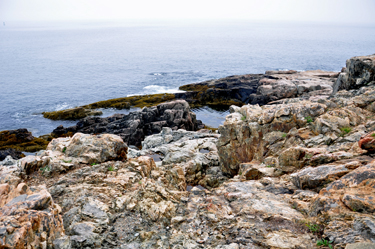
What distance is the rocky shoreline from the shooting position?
808cm

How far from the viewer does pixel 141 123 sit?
45594 mm

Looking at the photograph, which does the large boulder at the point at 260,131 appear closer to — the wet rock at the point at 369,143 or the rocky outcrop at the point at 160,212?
the wet rock at the point at 369,143

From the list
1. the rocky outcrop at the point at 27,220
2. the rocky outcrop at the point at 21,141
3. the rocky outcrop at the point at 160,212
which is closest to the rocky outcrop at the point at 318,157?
the rocky outcrop at the point at 160,212

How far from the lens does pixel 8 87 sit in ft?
265

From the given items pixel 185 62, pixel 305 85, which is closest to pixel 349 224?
pixel 305 85

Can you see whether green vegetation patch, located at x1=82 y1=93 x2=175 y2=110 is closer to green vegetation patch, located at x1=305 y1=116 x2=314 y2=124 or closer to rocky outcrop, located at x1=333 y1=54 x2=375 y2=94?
→ rocky outcrop, located at x1=333 y1=54 x2=375 y2=94

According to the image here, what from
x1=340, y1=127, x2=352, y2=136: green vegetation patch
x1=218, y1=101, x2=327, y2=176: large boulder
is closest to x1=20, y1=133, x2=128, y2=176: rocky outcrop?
x1=218, y1=101, x2=327, y2=176: large boulder

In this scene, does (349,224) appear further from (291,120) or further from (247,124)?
(247,124)

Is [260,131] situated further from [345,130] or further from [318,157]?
[318,157]

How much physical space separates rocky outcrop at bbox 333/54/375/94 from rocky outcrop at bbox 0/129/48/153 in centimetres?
4857

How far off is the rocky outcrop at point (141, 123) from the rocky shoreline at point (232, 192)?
23346 mm

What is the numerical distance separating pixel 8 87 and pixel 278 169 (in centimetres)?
9603

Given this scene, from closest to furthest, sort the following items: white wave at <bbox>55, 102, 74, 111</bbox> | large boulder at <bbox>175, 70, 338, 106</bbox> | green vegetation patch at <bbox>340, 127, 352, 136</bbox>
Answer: green vegetation patch at <bbox>340, 127, 352, 136</bbox> < large boulder at <bbox>175, 70, 338, 106</bbox> < white wave at <bbox>55, 102, 74, 111</bbox>

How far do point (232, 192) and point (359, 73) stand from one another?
68.7 feet
